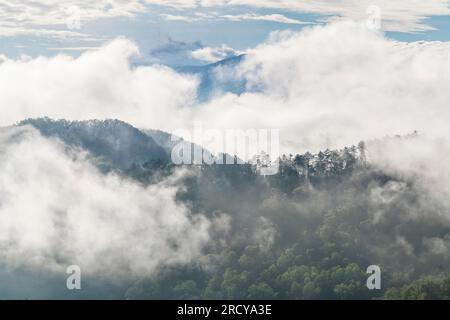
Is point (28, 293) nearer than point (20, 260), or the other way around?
point (28, 293)

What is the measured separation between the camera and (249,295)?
15888 cm

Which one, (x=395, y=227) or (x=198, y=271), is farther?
(x=395, y=227)

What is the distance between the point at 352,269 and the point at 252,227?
45492mm

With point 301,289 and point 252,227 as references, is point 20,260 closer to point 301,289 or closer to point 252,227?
point 252,227
